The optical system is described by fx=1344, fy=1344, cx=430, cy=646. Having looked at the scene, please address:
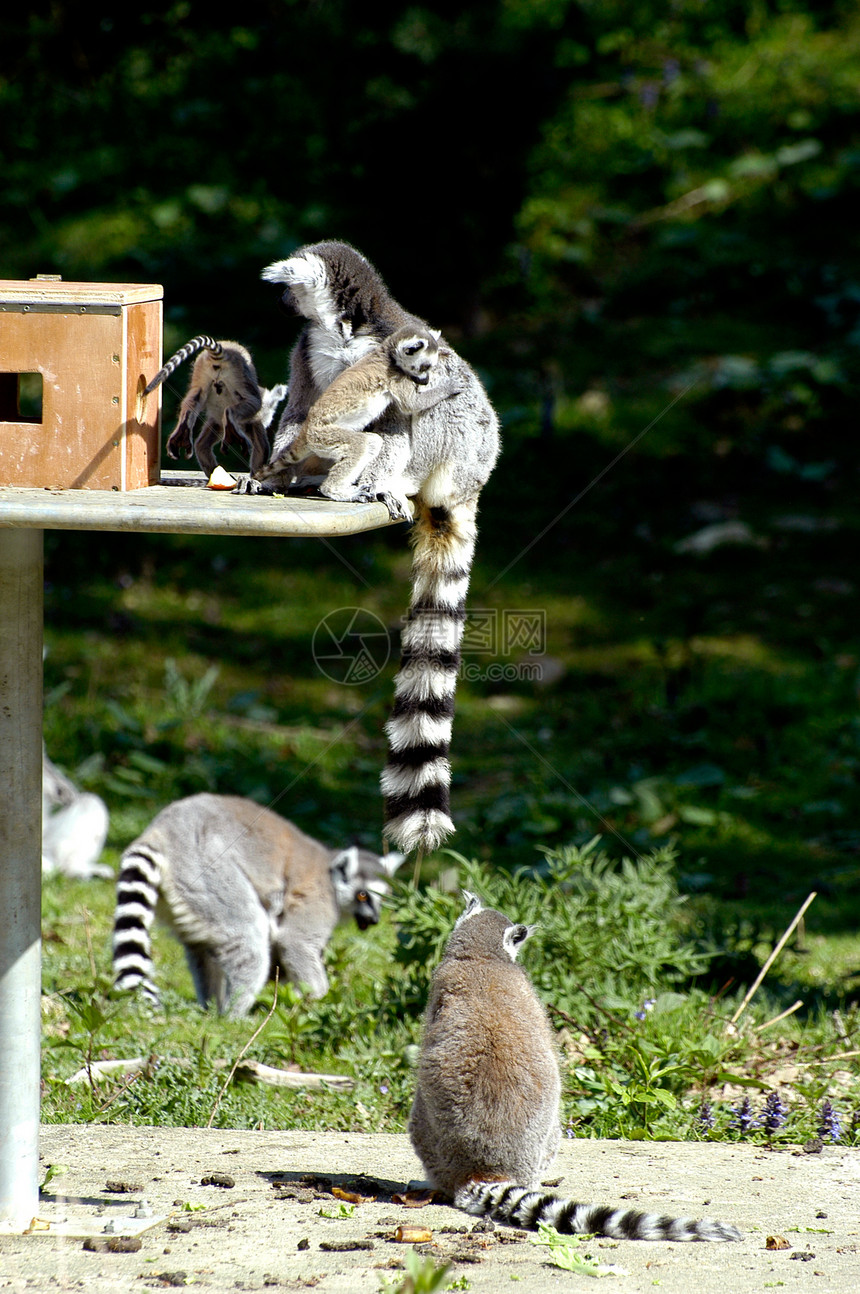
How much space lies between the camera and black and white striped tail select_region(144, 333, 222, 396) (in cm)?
275

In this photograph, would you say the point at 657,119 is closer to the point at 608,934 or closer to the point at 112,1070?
the point at 608,934

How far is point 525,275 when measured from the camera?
12320 mm

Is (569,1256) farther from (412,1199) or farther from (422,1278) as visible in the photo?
(422,1278)

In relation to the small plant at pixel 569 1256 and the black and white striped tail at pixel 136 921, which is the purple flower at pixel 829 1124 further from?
the black and white striped tail at pixel 136 921

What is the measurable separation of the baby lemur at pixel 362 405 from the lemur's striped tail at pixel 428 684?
0.34m

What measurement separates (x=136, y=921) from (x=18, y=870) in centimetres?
238

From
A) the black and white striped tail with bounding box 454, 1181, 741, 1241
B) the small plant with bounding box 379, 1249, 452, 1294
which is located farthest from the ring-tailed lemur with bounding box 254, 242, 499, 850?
the small plant with bounding box 379, 1249, 452, 1294

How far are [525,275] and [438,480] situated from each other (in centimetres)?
953

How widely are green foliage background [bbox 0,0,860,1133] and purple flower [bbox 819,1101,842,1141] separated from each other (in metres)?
1.02

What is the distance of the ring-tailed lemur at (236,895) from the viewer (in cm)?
525

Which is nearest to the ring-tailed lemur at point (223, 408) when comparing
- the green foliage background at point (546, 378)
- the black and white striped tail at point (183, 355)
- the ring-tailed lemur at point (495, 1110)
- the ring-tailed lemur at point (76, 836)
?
the black and white striped tail at point (183, 355)

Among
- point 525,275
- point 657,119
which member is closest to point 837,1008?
point 525,275

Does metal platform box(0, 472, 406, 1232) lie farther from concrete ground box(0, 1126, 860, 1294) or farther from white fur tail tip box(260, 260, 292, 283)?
white fur tail tip box(260, 260, 292, 283)
